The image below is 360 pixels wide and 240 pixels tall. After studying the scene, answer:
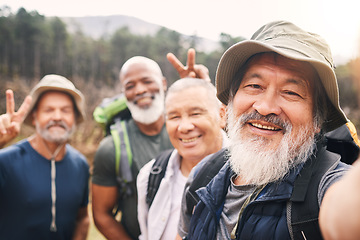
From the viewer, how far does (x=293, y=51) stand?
138cm

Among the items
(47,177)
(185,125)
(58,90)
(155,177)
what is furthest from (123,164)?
(58,90)

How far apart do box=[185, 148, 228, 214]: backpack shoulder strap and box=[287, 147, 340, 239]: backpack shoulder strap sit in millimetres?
579

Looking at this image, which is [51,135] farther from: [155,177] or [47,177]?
[155,177]

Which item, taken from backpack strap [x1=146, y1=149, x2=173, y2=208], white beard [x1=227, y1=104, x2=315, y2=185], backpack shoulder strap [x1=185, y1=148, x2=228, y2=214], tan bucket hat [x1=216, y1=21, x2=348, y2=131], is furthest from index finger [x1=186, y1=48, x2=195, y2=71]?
white beard [x1=227, y1=104, x2=315, y2=185]

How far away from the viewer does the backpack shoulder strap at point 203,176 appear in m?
1.73

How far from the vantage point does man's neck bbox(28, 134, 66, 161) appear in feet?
10.4

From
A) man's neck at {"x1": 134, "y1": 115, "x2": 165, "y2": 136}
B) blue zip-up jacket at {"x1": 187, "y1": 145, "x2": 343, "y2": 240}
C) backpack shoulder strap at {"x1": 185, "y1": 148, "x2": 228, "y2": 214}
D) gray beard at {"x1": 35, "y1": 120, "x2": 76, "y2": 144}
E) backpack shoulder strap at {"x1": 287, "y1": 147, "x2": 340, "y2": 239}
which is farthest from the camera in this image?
man's neck at {"x1": 134, "y1": 115, "x2": 165, "y2": 136}

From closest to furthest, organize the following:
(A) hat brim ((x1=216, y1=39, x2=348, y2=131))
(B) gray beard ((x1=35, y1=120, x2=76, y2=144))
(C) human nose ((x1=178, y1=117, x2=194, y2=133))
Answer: (A) hat brim ((x1=216, y1=39, x2=348, y2=131)), (C) human nose ((x1=178, y1=117, x2=194, y2=133)), (B) gray beard ((x1=35, y1=120, x2=76, y2=144))

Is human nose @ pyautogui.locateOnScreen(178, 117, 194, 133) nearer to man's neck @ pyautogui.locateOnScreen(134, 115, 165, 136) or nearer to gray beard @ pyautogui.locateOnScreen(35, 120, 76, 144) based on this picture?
man's neck @ pyautogui.locateOnScreen(134, 115, 165, 136)

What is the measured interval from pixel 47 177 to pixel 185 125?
1722 millimetres

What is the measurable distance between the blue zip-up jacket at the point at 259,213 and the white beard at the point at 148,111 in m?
1.81

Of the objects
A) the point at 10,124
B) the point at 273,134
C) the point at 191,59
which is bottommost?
the point at 10,124

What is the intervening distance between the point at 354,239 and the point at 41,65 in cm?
3019

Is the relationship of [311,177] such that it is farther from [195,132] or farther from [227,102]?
[195,132]
